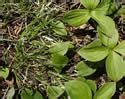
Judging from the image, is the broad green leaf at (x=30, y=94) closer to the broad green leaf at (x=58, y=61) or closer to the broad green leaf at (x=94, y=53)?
the broad green leaf at (x=58, y=61)

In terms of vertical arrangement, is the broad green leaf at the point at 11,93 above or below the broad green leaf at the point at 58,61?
below

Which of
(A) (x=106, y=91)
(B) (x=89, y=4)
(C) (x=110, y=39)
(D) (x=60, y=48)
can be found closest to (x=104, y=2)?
(B) (x=89, y=4)

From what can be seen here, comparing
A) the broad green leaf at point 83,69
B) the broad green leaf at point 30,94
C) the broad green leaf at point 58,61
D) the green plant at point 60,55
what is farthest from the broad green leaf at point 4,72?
the broad green leaf at point 83,69

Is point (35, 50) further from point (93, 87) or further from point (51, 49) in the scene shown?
point (93, 87)

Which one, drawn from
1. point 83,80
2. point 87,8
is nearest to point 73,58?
point 83,80

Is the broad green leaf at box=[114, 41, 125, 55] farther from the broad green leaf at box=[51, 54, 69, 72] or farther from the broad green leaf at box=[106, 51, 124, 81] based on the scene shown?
the broad green leaf at box=[51, 54, 69, 72]
